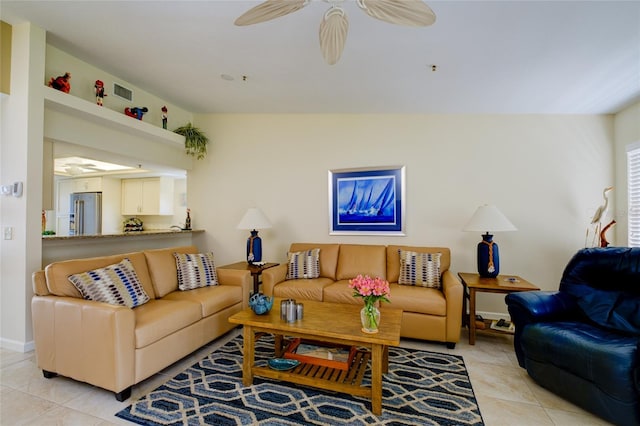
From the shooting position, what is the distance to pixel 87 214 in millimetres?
6254

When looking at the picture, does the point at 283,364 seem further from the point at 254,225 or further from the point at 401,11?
the point at 401,11

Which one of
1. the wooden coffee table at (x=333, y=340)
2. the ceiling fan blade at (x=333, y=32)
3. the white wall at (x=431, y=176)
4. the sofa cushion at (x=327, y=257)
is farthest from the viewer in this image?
the sofa cushion at (x=327, y=257)

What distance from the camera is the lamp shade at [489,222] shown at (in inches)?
118

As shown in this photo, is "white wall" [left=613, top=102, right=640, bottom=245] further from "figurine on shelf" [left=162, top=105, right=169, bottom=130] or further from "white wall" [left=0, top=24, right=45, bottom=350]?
"white wall" [left=0, top=24, right=45, bottom=350]

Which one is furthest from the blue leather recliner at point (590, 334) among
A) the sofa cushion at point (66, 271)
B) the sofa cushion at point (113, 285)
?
the sofa cushion at point (66, 271)

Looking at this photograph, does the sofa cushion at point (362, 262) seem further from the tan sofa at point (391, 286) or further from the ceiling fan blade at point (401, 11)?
the ceiling fan blade at point (401, 11)

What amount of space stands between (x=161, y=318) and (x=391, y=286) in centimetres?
223

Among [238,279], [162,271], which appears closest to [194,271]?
[162,271]

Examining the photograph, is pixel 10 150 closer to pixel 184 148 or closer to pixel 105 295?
pixel 105 295

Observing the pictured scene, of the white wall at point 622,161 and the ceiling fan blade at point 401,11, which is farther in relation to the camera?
the white wall at point 622,161

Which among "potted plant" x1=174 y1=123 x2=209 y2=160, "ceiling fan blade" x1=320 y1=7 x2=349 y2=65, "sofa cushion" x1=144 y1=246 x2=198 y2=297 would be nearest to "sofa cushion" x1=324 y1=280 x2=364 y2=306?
"sofa cushion" x1=144 y1=246 x2=198 y2=297

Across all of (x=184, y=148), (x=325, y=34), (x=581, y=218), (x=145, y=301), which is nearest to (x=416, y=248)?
(x=581, y=218)

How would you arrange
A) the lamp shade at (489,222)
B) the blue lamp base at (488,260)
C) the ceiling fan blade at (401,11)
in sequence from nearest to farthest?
the ceiling fan blade at (401,11)
the lamp shade at (489,222)
the blue lamp base at (488,260)

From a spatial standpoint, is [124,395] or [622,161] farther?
[622,161]
